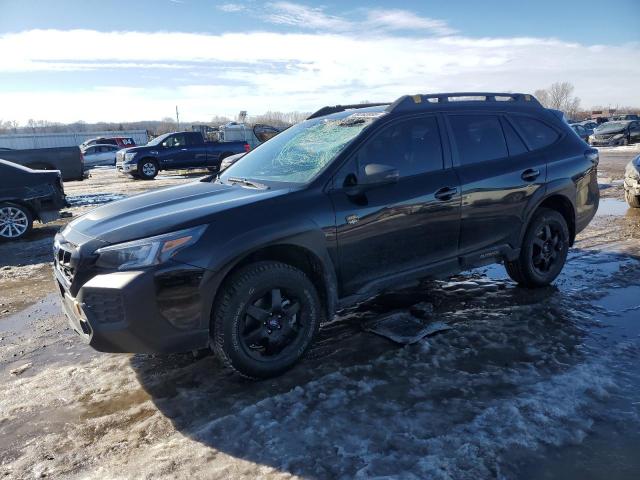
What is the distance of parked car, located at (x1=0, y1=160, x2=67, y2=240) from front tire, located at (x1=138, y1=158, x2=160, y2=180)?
37.6 feet

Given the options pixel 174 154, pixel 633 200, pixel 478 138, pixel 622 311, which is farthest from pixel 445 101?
pixel 174 154

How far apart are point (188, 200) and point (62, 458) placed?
182 cm

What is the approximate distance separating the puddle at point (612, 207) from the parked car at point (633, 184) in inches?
8.9

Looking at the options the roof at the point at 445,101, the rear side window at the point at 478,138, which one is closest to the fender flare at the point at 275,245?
the roof at the point at 445,101

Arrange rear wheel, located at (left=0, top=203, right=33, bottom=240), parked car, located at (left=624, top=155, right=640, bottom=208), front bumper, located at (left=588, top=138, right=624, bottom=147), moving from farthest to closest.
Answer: front bumper, located at (left=588, top=138, right=624, bottom=147)
parked car, located at (left=624, top=155, right=640, bottom=208)
rear wheel, located at (left=0, top=203, right=33, bottom=240)

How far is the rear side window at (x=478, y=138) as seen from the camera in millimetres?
4391

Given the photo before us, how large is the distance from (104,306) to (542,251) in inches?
160


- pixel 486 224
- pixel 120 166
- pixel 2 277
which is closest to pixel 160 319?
pixel 486 224

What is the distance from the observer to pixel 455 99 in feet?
15.0

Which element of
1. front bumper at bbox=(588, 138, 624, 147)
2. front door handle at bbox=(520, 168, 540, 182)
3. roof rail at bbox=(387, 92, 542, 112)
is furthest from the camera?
front bumper at bbox=(588, 138, 624, 147)

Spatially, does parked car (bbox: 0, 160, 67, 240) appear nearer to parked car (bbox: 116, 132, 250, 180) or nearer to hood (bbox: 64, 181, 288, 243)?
hood (bbox: 64, 181, 288, 243)

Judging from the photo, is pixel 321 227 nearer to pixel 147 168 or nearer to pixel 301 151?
pixel 301 151

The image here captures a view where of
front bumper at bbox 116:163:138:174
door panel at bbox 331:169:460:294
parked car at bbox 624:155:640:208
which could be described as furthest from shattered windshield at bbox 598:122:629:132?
door panel at bbox 331:169:460:294

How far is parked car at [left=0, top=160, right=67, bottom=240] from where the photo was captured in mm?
8820
